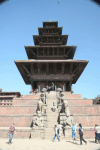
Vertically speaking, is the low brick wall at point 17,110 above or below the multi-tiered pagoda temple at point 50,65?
below

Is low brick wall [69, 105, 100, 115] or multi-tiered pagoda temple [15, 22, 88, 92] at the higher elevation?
multi-tiered pagoda temple [15, 22, 88, 92]

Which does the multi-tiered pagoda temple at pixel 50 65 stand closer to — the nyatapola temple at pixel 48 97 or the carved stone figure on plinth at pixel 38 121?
the nyatapola temple at pixel 48 97

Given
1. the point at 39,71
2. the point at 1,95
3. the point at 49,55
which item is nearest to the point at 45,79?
the point at 39,71

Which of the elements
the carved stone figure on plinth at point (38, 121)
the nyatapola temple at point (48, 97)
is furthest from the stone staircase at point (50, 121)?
the carved stone figure on plinth at point (38, 121)

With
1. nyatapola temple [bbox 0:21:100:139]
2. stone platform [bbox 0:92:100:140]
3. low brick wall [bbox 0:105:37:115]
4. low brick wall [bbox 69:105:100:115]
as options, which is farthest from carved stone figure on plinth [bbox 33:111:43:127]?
low brick wall [bbox 69:105:100:115]

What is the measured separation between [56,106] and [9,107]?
5269 mm

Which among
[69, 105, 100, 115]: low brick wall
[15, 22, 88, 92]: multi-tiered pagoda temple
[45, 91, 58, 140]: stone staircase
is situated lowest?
[45, 91, 58, 140]: stone staircase

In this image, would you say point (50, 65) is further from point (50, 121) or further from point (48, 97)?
point (50, 121)

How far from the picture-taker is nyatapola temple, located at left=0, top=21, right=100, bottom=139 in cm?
1077

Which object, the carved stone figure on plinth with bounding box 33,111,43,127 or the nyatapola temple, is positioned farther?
the nyatapola temple

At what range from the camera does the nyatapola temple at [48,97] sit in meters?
10.8

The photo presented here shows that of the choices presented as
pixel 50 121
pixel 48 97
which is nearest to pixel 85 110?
pixel 50 121

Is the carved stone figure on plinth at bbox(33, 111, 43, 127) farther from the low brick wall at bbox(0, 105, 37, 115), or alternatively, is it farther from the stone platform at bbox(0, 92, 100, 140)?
the low brick wall at bbox(0, 105, 37, 115)

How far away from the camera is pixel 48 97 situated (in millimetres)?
16266
